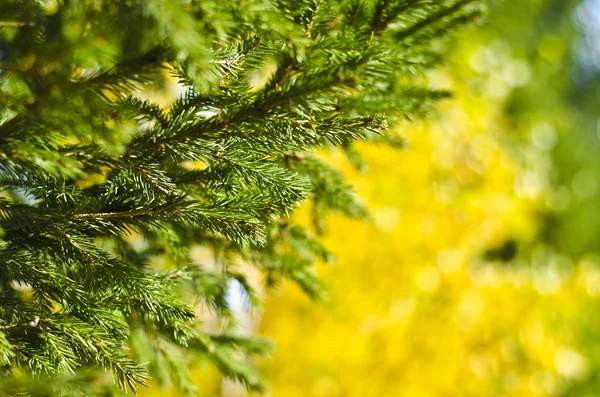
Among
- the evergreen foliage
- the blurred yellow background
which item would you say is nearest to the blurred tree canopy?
the blurred yellow background

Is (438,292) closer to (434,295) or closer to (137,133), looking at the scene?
(434,295)

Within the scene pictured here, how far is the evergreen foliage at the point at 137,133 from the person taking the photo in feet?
1.80

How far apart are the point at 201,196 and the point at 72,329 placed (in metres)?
0.24

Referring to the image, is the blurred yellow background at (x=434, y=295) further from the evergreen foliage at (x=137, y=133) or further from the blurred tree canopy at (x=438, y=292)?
the evergreen foliage at (x=137, y=133)

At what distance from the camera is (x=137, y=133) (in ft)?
2.32

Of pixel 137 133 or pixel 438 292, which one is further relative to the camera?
pixel 438 292

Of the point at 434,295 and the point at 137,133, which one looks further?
the point at 434,295

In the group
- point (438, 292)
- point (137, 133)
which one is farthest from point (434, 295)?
point (137, 133)

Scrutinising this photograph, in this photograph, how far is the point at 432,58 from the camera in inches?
38.2

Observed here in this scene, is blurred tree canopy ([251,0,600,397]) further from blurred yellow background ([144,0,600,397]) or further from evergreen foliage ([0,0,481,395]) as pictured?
evergreen foliage ([0,0,481,395])

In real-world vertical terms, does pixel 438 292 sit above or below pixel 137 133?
below

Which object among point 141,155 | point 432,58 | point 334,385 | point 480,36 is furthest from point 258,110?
point 480,36

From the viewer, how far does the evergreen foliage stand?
1.80 feet

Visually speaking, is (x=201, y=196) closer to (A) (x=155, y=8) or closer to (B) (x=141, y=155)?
(B) (x=141, y=155)
